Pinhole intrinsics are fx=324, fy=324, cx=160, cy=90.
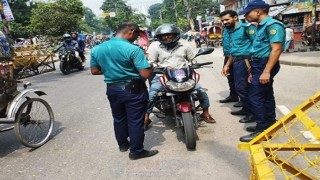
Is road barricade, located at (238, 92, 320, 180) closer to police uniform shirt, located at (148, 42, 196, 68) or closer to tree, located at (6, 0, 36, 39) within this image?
police uniform shirt, located at (148, 42, 196, 68)

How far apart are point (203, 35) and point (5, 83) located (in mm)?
24422

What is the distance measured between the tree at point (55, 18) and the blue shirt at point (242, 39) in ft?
80.1

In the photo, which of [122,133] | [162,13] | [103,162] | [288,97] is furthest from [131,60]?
[162,13]

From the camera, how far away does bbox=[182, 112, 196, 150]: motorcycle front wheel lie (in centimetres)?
389

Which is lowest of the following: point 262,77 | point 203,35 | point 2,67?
point 203,35

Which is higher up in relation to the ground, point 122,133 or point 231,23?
point 231,23

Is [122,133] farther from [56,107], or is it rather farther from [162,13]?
[162,13]

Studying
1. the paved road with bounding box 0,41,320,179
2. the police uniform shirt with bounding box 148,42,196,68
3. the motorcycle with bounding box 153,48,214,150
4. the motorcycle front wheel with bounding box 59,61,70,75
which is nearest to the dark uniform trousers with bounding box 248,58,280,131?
the paved road with bounding box 0,41,320,179

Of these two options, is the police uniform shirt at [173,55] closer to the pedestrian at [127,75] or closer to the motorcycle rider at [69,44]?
the pedestrian at [127,75]

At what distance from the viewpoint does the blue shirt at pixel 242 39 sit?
487 centimetres

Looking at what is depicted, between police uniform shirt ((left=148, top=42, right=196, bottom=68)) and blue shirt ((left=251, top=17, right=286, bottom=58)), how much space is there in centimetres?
100

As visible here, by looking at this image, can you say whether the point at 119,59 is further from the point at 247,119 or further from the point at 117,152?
the point at 247,119

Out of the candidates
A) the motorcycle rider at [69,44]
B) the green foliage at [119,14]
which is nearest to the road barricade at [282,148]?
the motorcycle rider at [69,44]

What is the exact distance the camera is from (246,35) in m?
4.93
